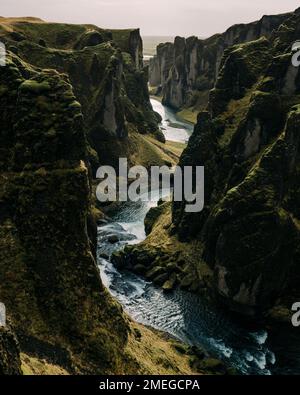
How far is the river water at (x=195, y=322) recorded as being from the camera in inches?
3450

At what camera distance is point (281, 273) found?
331 ft

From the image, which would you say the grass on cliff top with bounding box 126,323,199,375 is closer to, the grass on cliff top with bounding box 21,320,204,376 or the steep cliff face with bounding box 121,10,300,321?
the grass on cliff top with bounding box 21,320,204,376

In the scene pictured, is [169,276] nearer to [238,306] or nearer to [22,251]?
[238,306]

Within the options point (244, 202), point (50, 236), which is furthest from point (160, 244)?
point (50, 236)

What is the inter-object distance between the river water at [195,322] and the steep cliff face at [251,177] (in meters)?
5.47

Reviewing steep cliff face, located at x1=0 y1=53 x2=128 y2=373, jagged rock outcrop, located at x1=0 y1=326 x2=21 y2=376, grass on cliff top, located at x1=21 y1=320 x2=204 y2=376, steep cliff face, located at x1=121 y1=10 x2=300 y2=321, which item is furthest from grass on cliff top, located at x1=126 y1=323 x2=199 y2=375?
jagged rock outcrop, located at x1=0 y1=326 x2=21 y2=376

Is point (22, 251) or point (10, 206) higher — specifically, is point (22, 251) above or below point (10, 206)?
below

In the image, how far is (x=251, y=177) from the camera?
10338 centimetres

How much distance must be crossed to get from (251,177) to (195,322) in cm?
2993

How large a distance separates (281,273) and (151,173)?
10150cm

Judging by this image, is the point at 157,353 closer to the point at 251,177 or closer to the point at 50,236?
→ the point at 50,236

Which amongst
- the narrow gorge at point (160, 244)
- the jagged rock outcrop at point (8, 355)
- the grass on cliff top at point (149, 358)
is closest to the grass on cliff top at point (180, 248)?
the narrow gorge at point (160, 244)

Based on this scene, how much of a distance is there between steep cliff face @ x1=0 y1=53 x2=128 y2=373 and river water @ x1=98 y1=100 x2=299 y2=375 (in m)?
24.5
